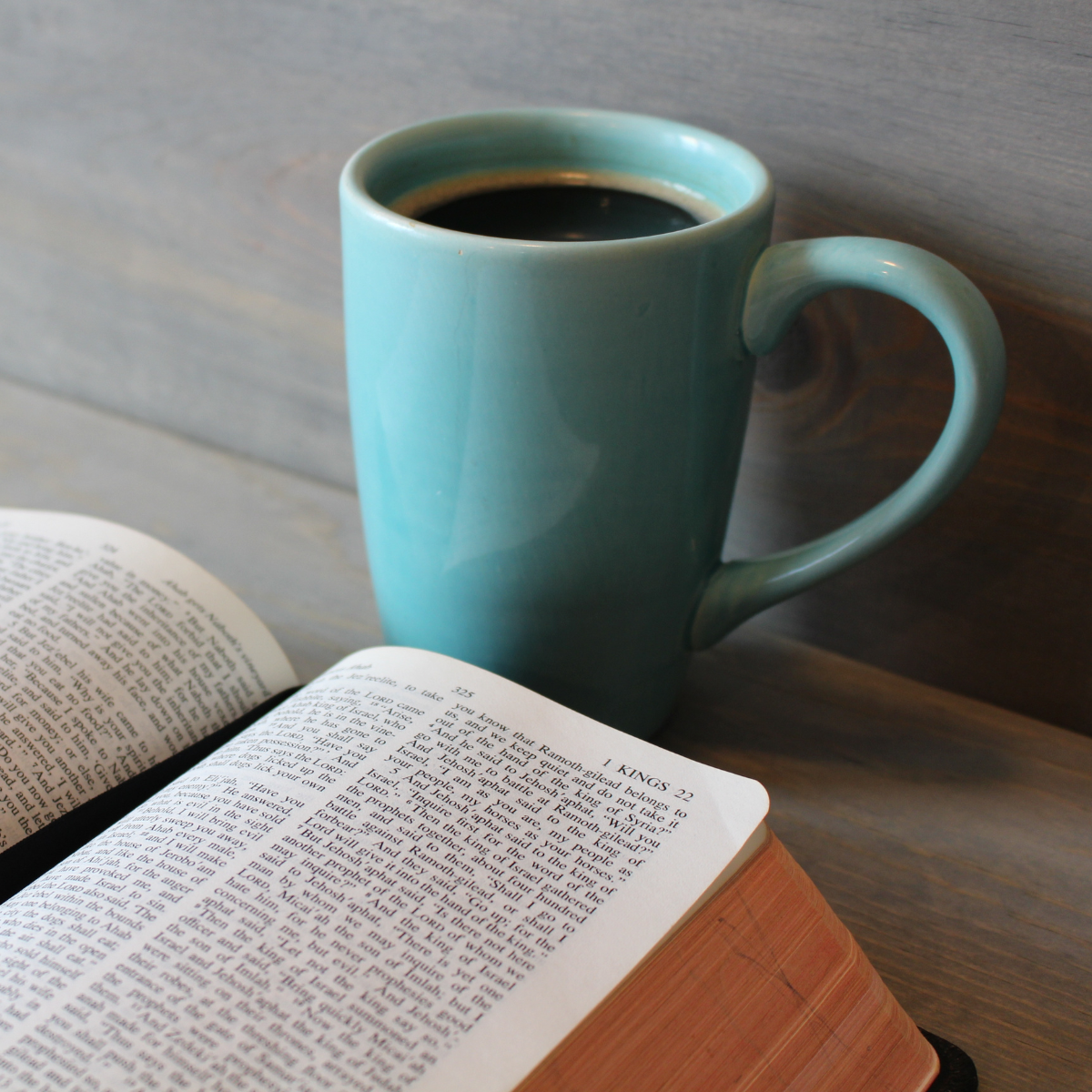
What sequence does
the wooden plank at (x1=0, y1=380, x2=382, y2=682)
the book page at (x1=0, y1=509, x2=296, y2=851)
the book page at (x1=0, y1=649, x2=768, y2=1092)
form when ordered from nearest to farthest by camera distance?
the book page at (x1=0, y1=649, x2=768, y2=1092)
the book page at (x1=0, y1=509, x2=296, y2=851)
the wooden plank at (x1=0, y1=380, x2=382, y2=682)

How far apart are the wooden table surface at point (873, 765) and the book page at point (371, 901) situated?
0.39 ft

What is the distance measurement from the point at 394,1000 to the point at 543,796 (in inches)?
3.0

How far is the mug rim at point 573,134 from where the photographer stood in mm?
315

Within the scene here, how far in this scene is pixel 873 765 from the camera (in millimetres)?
444

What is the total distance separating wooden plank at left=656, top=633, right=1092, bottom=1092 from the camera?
1.14 ft

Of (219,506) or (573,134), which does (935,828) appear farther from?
(219,506)

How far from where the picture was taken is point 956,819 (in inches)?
16.5

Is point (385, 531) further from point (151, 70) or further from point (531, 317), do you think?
point (151, 70)

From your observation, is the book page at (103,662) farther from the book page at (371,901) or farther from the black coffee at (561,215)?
the black coffee at (561,215)

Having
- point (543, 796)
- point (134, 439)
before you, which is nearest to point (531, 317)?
point (543, 796)

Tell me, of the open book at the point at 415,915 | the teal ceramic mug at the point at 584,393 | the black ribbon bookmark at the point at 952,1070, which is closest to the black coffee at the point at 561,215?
the teal ceramic mug at the point at 584,393

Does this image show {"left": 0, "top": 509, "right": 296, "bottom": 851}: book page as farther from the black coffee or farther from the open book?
the black coffee

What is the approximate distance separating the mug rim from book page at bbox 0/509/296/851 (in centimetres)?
17

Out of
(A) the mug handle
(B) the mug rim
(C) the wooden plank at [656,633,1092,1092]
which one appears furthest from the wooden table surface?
(B) the mug rim
